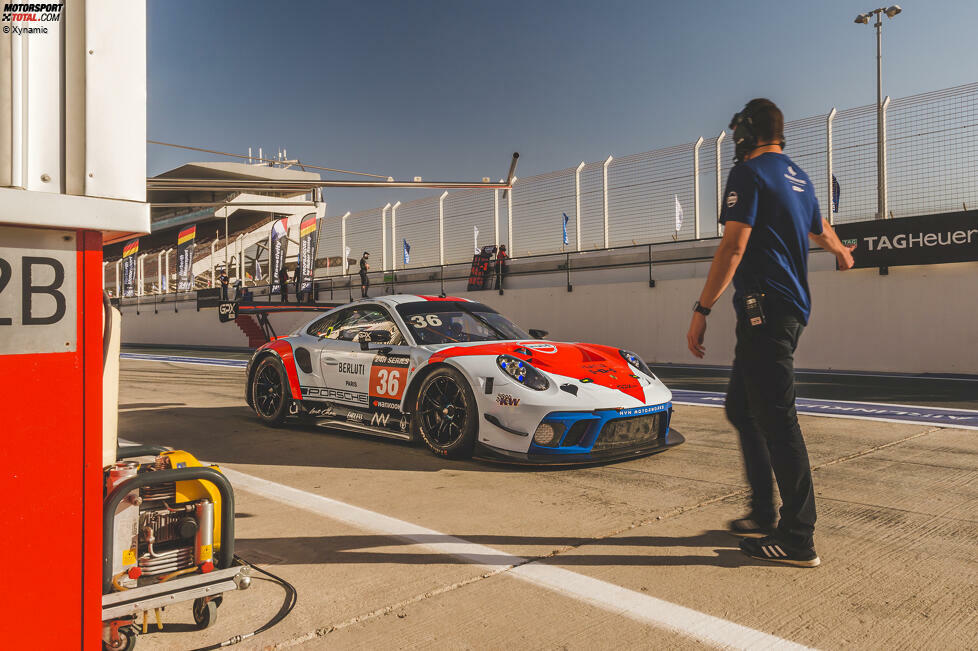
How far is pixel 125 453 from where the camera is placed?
256cm

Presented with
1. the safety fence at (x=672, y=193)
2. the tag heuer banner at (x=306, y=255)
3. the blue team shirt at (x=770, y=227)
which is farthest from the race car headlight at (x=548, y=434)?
the tag heuer banner at (x=306, y=255)

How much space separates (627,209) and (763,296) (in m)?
15.8

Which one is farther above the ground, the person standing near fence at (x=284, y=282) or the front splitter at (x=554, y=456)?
the person standing near fence at (x=284, y=282)

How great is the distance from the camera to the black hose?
7.44 ft

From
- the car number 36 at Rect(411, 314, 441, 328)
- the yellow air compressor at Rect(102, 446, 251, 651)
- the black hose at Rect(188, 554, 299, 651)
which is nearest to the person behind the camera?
the yellow air compressor at Rect(102, 446, 251, 651)

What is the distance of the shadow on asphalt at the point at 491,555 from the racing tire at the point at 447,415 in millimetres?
1565

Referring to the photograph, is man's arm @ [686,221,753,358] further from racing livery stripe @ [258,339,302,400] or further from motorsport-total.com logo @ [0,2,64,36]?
racing livery stripe @ [258,339,302,400]

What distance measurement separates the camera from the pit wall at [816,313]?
12.9 m

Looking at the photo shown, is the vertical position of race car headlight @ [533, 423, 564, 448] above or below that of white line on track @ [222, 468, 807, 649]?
above

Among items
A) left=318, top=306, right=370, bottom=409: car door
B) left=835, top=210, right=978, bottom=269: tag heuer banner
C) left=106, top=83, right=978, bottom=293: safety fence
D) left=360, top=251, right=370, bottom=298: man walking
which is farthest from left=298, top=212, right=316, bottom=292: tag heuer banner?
left=318, top=306, right=370, bottom=409: car door

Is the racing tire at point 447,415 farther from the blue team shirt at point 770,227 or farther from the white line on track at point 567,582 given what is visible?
the blue team shirt at point 770,227

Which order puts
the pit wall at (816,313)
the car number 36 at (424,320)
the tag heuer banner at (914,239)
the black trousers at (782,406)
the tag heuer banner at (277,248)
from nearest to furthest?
the black trousers at (782,406) < the car number 36 at (424,320) < the tag heuer banner at (914,239) < the pit wall at (816,313) < the tag heuer banner at (277,248)

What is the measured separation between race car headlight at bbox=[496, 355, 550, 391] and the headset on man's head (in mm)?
2011

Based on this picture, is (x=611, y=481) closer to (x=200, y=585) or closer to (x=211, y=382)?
(x=200, y=585)
